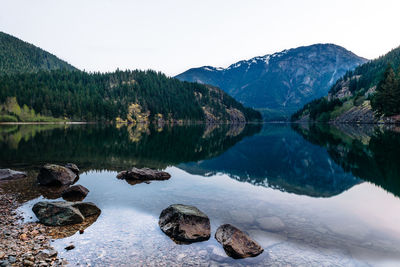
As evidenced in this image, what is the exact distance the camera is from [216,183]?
24.5m

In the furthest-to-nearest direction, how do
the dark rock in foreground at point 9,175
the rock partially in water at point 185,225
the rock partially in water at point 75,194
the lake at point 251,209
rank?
the dark rock in foreground at point 9,175 < the rock partially in water at point 75,194 < the rock partially in water at point 185,225 < the lake at point 251,209

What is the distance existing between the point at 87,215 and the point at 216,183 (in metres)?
12.7

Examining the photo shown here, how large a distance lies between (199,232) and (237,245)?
89.5 inches

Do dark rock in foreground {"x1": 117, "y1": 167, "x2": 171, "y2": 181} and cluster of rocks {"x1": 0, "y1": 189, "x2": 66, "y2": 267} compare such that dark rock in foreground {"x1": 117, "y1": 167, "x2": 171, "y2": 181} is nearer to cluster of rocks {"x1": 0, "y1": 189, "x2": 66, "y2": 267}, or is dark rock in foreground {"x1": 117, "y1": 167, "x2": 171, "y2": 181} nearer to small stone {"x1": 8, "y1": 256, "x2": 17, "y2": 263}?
cluster of rocks {"x1": 0, "y1": 189, "x2": 66, "y2": 267}

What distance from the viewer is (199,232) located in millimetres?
12562

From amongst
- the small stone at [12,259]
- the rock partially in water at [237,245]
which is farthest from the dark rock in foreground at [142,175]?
the small stone at [12,259]

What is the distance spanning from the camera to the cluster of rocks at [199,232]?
11.0 m

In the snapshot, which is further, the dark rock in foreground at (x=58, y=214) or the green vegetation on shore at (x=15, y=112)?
the green vegetation on shore at (x=15, y=112)

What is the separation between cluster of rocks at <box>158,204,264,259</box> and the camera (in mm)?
10991

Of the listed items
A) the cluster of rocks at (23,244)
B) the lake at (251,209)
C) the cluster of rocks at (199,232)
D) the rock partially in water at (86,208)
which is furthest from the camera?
the rock partially in water at (86,208)

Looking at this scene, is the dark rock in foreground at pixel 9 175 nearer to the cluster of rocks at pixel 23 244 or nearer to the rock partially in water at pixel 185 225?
the cluster of rocks at pixel 23 244

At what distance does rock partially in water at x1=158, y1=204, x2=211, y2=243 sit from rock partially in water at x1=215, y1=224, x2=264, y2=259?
1.10 meters

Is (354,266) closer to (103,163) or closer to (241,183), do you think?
(241,183)

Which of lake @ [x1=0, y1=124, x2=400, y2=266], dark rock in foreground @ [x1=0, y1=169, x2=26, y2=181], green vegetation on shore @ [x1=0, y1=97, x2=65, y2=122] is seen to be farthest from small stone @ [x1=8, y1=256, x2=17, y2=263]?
green vegetation on shore @ [x1=0, y1=97, x2=65, y2=122]
